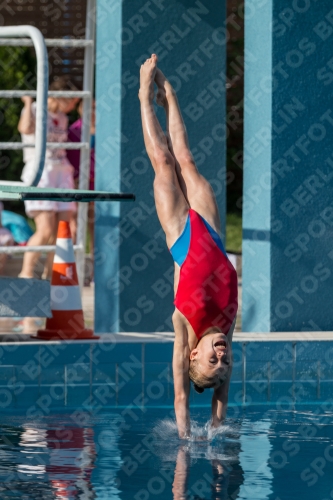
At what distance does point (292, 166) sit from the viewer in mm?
6598

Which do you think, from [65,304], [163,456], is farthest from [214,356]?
[65,304]

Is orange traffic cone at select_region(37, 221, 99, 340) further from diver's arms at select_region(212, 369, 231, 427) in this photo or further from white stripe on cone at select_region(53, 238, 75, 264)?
diver's arms at select_region(212, 369, 231, 427)

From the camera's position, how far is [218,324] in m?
4.89

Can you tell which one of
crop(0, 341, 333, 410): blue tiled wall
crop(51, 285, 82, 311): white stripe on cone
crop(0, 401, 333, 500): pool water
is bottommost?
crop(0, 401, 333, 500): pool water

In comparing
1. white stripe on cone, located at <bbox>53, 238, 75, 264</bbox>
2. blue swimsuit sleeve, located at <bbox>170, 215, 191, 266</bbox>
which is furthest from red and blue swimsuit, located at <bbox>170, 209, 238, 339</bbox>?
white stripe on cone, located at <bbox>53, 238, 75, 264</bbox>

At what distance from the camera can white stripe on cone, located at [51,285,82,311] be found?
5984 mm

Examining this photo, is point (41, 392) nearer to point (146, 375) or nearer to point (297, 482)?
point (146, 375)

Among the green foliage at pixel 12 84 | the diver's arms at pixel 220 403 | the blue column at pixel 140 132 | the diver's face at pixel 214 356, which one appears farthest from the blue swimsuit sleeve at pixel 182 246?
the green foliage at pixel 12 84

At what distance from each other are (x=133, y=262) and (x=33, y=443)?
214 cm

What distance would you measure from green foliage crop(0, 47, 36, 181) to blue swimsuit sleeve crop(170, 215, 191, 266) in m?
8.39

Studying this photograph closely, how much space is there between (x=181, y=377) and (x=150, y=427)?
0.39 m

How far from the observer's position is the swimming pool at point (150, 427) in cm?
388

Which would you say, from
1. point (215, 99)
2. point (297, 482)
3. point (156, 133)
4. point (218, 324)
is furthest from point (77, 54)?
point (297, 482)

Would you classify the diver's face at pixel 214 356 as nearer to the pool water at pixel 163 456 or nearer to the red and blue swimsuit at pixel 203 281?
the red and blue swimsuit at pixel 203 281
